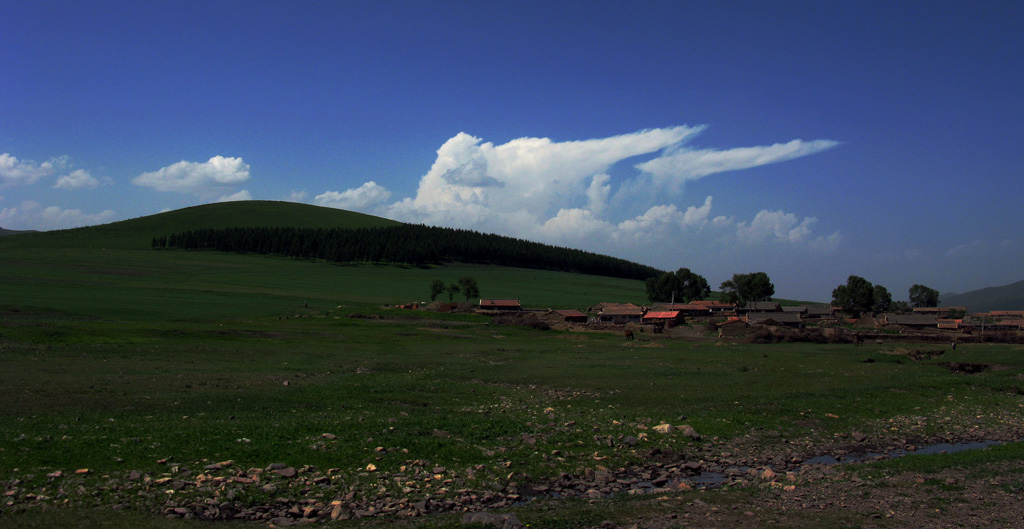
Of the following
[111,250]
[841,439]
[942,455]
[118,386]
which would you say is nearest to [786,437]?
[841,439]

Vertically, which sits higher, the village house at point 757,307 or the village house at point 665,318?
the village house at point 757,307

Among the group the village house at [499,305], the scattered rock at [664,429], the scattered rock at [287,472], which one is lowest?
the scattered rock at [287,472]

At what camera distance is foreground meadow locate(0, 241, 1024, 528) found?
1407 centimetres

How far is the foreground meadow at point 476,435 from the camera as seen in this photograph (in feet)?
46.2

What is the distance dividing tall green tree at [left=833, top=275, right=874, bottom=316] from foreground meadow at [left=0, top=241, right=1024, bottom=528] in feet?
331

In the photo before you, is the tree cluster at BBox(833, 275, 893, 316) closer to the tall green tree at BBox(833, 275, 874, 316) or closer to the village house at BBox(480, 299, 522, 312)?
the tall green tree at BBox(833, 275, 874, 316)

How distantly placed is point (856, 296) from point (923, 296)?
204 ft

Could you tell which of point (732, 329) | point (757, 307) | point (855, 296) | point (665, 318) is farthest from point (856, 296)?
point (732, 329)

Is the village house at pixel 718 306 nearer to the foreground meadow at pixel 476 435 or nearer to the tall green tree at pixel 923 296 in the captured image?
the tall green tree at pixel 923 296

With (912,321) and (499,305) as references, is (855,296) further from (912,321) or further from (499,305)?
(499,305)

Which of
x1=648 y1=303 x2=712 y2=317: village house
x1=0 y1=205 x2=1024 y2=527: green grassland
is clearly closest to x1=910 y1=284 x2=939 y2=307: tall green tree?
x1=648 y1=303 x2=712 y2=317: village house

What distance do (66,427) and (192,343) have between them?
91.7 feet

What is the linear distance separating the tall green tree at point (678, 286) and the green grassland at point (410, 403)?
335ft

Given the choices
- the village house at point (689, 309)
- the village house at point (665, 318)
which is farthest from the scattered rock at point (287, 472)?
the village house at point (689, 309)
